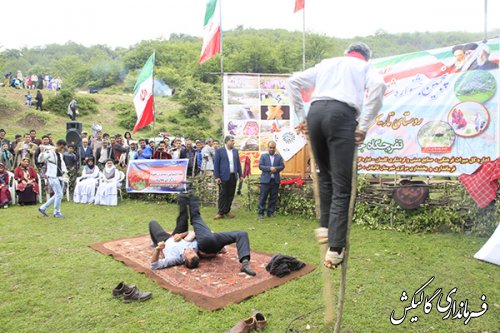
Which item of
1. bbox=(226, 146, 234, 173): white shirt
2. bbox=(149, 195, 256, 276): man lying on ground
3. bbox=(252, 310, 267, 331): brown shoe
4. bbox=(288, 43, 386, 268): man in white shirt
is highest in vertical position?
bbox=(288, 43, 386, 268): man in white shirt

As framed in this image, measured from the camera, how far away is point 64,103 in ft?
109

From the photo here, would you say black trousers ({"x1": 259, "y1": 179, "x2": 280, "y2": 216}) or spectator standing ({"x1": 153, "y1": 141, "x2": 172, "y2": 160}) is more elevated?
spectator standing ({"x1": 153, "y1": 141, "x2": 172, "y2": 160})

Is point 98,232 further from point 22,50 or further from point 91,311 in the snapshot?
point 22,50

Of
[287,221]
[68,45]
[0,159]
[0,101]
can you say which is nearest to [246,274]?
[287,221]

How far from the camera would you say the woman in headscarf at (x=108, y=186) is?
11.2 metres

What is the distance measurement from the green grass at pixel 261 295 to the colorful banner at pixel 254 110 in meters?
4.98

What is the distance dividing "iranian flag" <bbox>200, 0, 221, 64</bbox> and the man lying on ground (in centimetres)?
656

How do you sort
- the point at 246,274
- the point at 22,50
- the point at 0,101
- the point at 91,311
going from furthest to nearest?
the point at 22,50 < the point at 0,101 < the point at 246,274 < the point at 91,311

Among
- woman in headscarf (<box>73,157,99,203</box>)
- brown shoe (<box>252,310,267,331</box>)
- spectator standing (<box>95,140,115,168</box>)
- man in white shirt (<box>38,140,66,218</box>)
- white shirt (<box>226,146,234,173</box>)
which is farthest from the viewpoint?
spectator standing (<box>95,140,115,168</box>)

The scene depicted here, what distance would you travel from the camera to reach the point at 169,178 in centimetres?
1098

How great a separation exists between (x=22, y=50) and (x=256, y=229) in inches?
4537

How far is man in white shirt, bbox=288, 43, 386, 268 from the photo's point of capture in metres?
2.90

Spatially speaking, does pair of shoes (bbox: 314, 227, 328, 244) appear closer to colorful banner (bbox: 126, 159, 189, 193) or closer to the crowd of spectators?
colorful banner (bbox: 126, 159, 189, 193)

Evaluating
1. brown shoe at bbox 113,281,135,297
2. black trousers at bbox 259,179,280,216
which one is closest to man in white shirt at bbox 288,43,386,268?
brown shoe at bbox 113,281,135,297
